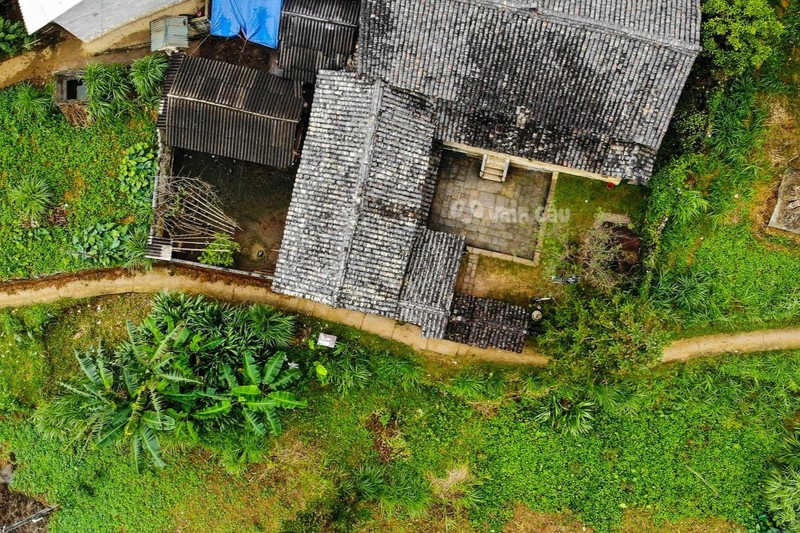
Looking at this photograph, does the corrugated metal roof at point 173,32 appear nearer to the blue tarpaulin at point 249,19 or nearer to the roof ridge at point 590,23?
the blue tarpaulin at point 249,19

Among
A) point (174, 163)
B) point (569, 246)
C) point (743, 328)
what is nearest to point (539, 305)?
point (569, 246)

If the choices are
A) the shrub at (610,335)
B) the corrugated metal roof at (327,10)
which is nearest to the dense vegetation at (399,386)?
the shrub at (610,335)

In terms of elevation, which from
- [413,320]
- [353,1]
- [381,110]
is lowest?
[413,320]

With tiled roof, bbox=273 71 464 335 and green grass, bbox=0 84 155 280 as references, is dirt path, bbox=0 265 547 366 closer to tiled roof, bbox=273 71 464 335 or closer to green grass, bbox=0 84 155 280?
green grass, bbox=0 84 155 280

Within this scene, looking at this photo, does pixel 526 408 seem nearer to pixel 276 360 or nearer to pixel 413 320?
pixel 413 320

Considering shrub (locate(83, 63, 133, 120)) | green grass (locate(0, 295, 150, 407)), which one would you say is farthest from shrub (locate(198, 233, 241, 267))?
shrub (locate(83, 63, 133, 120))

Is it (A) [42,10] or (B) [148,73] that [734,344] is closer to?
(B) [148,73]
